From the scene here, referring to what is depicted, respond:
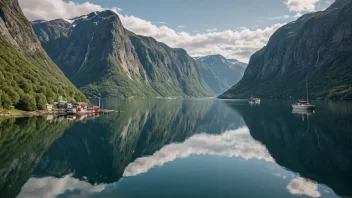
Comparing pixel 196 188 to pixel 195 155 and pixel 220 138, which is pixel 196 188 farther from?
pixel 220 138

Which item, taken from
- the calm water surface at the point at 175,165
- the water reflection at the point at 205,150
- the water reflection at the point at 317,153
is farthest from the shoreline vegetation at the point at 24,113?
the water reflection at the point at 317,153

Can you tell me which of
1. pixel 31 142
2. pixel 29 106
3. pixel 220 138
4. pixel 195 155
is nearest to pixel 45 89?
pixel 29 106

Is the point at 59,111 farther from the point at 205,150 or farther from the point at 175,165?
the point at 175,165

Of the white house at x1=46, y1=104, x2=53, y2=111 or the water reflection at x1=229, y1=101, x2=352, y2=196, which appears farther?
the white house at x1=46, y1=104, x2=53, y2=111

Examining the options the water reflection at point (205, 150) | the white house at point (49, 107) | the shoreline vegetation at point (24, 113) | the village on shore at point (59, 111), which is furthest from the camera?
the white house at point (49, 107)

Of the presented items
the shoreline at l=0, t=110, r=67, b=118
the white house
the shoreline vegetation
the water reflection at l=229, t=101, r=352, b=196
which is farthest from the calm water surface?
the white house

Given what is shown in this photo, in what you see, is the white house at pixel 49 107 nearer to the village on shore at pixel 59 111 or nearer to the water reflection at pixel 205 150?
the village on shore at pixel 59 111

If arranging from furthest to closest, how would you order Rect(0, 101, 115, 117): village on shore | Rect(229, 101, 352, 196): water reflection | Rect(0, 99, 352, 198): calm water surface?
Rect(0, 101, 115, 117): village on shore, Rect(229, 101, 352, 196): water reflection, Rect(0, 99, 352, 198): calm water surface

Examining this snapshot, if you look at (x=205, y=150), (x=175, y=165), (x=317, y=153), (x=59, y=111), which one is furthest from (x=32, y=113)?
(x=317, y=153)

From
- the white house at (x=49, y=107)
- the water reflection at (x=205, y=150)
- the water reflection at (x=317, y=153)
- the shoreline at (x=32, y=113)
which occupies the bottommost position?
the water reflection at (x=205, y=150)

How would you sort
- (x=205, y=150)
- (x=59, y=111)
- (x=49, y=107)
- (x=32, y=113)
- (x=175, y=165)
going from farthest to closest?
(x=49, y=107), (x=59, y=111), (x=32, y=113), (x=205, y=150), (x=175, y=165)

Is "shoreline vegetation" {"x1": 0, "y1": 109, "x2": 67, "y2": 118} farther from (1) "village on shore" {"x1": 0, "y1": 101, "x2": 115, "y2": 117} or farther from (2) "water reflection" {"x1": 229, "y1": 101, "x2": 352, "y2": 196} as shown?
(2) "water reflection" {"x1": 229, "y1": 101, "x2": 352, "y2": 196}
